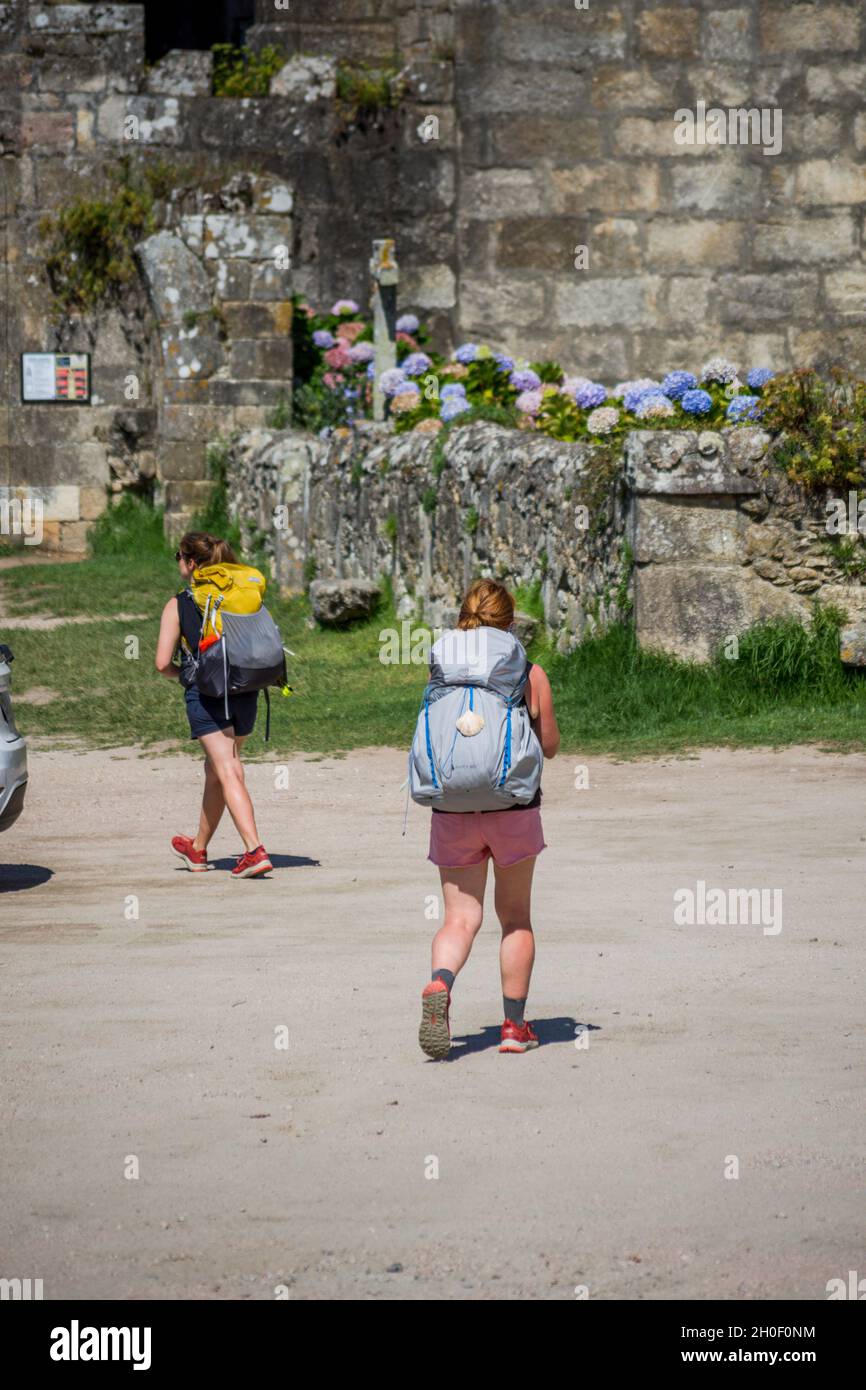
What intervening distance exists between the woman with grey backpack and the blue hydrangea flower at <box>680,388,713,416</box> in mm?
5884

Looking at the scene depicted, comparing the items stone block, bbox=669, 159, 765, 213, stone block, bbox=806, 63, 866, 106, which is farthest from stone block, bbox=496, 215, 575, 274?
stone block, bbox=806, 63, 866, 106

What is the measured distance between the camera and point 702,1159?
Answer: 4301 millimetres

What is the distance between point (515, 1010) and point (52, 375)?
48.0 ft

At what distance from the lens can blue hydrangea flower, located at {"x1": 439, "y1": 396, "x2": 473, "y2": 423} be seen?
14.0 metres

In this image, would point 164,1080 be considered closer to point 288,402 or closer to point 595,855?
point 595,855

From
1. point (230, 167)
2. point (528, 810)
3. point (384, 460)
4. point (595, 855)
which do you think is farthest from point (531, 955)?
point (230, 167)

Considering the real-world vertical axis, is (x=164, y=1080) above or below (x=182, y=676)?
below

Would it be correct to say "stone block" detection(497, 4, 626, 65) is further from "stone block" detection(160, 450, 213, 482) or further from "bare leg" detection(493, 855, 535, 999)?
"bare leg" detection(493, 855, 535, 999)

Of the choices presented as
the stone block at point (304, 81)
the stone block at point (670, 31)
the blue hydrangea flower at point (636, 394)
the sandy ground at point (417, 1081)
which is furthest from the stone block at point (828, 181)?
the sandy ground at point (417, 1081)

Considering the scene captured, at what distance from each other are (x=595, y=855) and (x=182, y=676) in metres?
1.73

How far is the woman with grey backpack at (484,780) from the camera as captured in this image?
5195 mm

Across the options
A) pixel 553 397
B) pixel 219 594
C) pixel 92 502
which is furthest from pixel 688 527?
pixel 92 502

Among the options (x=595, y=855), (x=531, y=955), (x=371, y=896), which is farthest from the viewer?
(x=595, y=855)

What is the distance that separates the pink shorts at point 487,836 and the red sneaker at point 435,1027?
45 centimetres
